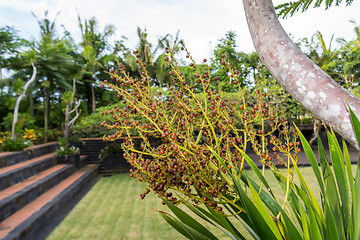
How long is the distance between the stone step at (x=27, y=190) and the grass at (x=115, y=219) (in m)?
0.70

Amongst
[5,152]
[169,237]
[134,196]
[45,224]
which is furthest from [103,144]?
[169,237]

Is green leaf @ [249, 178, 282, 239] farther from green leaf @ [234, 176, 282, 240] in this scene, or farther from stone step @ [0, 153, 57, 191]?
stone step @ [0, 153, 57, 191]

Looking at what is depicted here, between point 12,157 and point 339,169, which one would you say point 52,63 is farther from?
point 339,169

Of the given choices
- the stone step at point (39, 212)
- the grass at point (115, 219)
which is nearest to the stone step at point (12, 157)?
the stone step at point (39, 212)

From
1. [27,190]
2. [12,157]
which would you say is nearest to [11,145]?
[12,157]

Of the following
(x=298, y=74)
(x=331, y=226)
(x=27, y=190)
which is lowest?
(x=27, y=190)

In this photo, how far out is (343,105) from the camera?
29.0 inches

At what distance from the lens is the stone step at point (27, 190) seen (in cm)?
329

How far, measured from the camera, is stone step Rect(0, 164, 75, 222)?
329cm

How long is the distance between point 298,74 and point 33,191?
4492 millimetres

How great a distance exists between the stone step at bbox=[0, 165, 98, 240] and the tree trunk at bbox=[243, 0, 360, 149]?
3088 millimetres

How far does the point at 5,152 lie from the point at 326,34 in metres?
15.0

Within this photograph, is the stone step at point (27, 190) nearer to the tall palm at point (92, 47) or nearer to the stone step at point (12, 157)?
the stone step at point (12, 157)

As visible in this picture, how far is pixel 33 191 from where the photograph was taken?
13.1 ft
